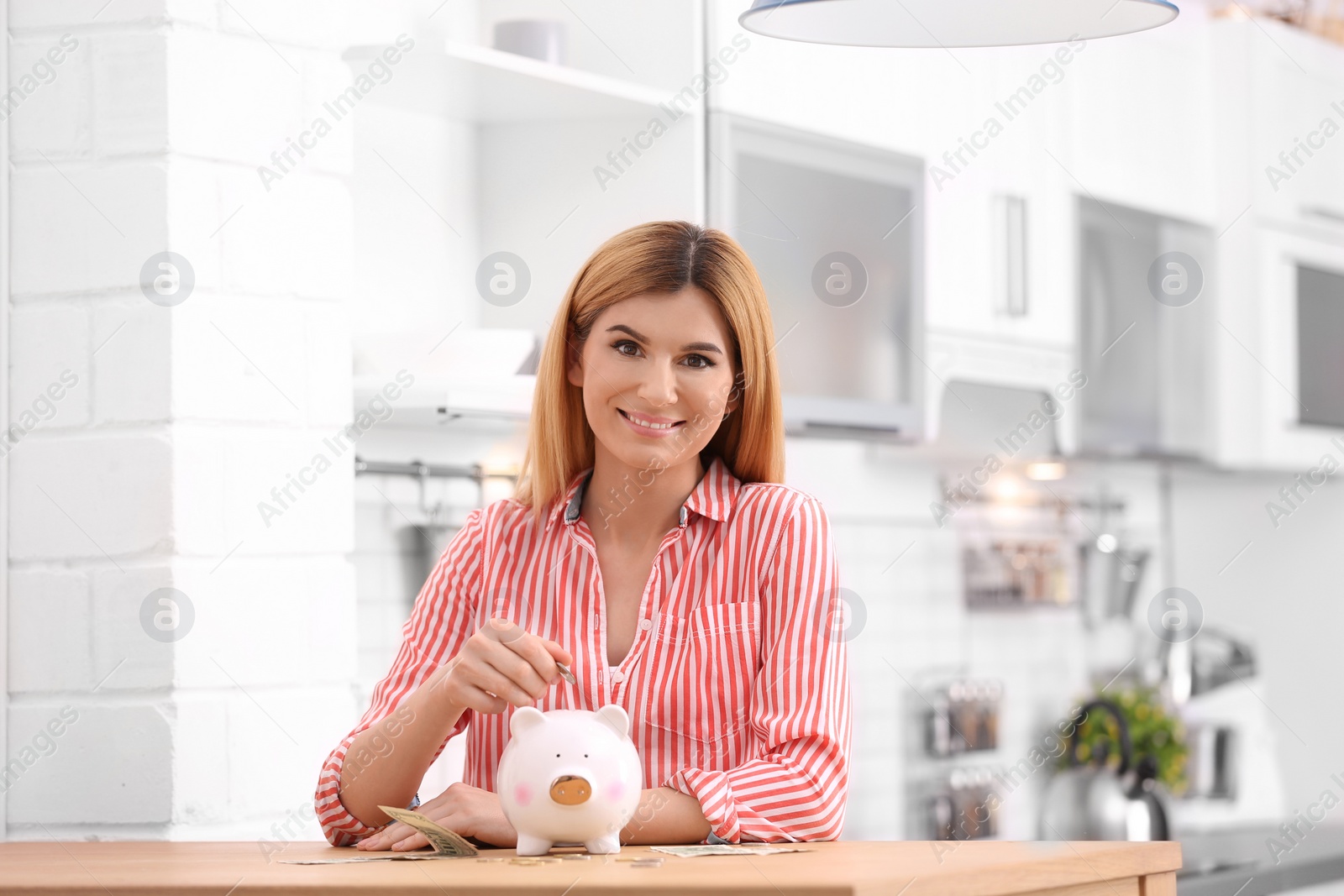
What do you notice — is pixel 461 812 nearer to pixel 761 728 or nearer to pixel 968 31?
pixel 761 728

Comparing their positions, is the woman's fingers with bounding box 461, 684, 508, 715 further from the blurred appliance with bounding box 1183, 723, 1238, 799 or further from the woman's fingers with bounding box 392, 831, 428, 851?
the blurred appliance with bounding box 1183, 723, 1238, 799

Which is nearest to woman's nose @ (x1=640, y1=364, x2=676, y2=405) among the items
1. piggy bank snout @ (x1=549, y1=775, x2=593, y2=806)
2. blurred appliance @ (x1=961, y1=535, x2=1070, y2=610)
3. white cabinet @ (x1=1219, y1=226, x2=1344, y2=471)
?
piggy bank snout @ (x1=549, y1=775, x2=593, y2=806)

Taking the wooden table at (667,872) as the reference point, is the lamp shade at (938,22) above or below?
above

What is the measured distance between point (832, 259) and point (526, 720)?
156cm

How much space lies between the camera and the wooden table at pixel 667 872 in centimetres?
101

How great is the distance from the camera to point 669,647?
1.42 m

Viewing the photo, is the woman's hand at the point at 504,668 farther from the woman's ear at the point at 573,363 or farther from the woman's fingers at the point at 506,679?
the woman's ear at the point at 573,363

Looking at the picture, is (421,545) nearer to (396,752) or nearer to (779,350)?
(779,350)

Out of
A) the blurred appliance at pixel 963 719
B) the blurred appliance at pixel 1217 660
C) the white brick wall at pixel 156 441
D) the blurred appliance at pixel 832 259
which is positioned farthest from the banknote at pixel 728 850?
the blurred appliance at pixel 1217 660

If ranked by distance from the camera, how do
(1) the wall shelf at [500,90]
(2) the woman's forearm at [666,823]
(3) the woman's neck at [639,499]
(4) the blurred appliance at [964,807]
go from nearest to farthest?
(2) the woman's forearm at [666,823]
(3) the woman's neck at [639,499]
(1) the wall shelf at [500,90]
(4) the blurred appliance at [964,807]

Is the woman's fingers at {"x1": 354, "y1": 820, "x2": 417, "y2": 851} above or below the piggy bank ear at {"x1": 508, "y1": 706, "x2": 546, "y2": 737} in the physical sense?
below

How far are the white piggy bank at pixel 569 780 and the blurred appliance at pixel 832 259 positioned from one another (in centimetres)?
125

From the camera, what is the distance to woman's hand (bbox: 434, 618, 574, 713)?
4.03ft

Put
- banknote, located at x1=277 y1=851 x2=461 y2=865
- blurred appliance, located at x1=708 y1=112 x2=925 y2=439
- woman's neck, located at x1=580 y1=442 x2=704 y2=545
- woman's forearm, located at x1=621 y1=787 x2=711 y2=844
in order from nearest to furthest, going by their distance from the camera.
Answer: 1. banknote, located at x1=277 y1=851 x2=461 y2=865
2. woman's forearm, located at x1=621 y1=787 x2=711 y2=844
3. woman's neck, located at x1=580 y1=442 x2=704 y2=545
4. blurred appliance, located at x1=708 y1=112 x2=925 y2=439
